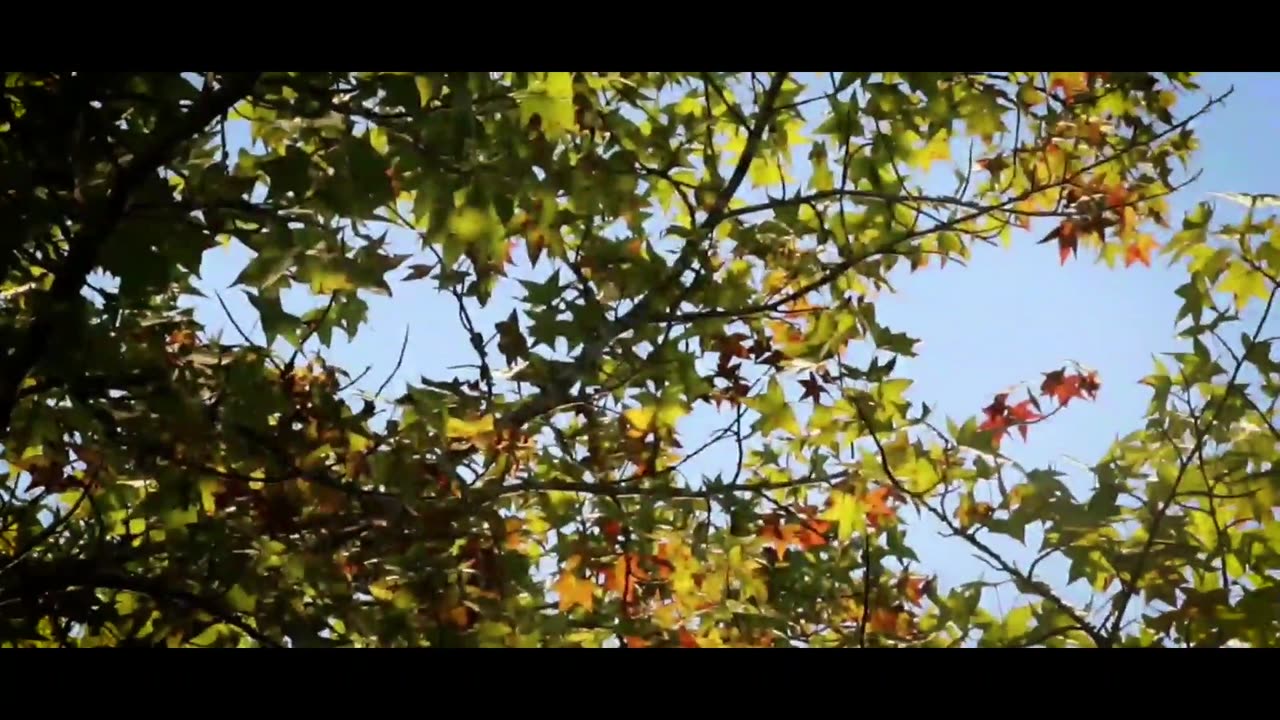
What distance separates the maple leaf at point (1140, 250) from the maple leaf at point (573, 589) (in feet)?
4.19

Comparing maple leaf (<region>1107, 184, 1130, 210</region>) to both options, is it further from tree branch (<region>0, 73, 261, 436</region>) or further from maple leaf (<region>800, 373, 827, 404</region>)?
tree branch (<region>0, 73, 261, 436</region>)

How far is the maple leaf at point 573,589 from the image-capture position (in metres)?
1.84

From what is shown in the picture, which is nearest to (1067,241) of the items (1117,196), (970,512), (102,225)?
(1117,196)

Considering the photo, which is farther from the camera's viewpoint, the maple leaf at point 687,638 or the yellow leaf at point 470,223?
the maple leaf at point 687,638

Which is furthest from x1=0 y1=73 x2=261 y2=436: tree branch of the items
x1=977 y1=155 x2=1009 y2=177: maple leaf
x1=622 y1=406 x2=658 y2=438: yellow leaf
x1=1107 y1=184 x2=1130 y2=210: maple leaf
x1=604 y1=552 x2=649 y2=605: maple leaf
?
x1=1107 y1=184 x2=1130 y2=210: maple leaf

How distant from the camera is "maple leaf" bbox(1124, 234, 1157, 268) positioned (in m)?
1.99

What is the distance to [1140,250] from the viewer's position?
2.00 metres

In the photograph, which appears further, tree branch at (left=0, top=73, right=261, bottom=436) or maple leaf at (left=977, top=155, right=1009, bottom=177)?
maple leaf at (left=977, top=155, right=1009, bottom=177)

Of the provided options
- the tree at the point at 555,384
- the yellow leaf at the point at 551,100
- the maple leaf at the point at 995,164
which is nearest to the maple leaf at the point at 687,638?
the tree at the point at 555,384

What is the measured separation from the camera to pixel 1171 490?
1749 millimetres

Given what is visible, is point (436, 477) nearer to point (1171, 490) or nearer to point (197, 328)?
point (197, 328)

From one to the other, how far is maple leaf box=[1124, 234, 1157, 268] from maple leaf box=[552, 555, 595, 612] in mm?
1278

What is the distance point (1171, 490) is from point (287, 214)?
159 cm

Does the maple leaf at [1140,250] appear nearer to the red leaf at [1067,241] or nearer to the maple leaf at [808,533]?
the red leaf at [1067,241]
